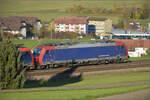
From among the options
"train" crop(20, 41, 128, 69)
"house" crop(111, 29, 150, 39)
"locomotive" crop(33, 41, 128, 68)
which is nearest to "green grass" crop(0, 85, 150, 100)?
"train" crop(20, 41, 128, 69)

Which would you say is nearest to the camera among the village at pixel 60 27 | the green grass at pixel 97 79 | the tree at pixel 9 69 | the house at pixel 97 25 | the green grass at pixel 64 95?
the green grass at pixel 64 95

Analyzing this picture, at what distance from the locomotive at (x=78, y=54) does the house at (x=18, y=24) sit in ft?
182

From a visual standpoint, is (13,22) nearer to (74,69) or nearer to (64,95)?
(74,69)

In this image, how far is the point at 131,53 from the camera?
192 ft

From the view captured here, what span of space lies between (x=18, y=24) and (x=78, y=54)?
61674 millimetres

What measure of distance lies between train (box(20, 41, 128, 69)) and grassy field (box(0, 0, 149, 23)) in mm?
74131

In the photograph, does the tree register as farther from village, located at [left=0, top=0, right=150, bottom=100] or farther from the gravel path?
the gravel path

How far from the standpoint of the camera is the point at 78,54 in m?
38.8

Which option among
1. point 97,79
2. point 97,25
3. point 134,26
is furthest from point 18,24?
point 97,79

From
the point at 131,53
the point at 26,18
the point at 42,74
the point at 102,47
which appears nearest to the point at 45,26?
the point at 26,18

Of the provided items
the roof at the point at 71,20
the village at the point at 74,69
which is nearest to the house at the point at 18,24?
the village at the point at 74,69

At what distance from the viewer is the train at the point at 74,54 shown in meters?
36.0

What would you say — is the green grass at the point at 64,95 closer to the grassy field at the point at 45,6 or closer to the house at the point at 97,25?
the house at the point at 97,25

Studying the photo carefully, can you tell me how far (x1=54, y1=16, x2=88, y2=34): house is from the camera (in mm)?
105375
